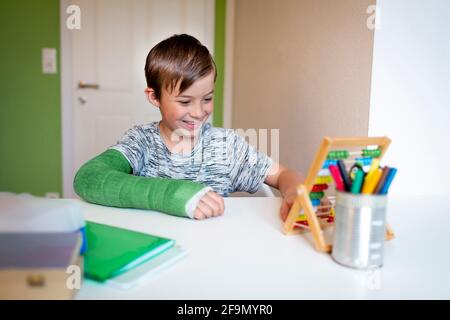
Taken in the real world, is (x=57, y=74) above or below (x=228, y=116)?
above

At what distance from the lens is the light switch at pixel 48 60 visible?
7.83ft

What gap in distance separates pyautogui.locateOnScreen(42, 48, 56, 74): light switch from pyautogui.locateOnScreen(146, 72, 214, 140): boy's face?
164 cm

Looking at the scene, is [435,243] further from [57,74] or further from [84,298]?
[57,74]

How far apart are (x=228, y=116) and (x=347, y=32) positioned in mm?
1583

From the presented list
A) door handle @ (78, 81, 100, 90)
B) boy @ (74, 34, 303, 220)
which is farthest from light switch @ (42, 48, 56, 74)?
boy @ (74, 34, 303, 220)

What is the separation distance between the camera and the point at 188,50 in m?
1.02

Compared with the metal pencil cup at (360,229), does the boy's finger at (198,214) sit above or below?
below

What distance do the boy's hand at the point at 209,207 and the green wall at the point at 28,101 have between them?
2.01m

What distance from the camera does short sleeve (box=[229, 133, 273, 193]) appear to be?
1.06m

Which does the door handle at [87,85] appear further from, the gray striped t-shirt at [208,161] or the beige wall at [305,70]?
the gray striped t-shirt at [208,161]

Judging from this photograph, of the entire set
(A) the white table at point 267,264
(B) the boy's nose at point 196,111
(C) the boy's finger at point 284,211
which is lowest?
(A) the white table at point 267,264

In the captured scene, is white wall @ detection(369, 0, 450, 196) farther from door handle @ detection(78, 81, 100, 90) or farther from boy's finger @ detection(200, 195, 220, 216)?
door handle @ detection(78, 81, 100, 90)

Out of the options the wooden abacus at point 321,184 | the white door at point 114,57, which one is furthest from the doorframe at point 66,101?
the wooden abacus at point 321,184

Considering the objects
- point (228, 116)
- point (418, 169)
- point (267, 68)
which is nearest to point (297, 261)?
point (418, 169)
